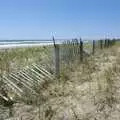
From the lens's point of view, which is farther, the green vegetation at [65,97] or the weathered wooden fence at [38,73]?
the weathered wooden fence at [38,73]

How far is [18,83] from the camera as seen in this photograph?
28.8 feet

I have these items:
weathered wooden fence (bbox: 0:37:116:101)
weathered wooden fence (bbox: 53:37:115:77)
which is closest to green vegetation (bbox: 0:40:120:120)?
weathered wooden fence (bbox: 0:37:116:101)

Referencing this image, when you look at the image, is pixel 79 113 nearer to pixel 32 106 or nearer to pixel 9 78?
pixel 32 106

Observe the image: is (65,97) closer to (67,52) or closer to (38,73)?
(38,73)

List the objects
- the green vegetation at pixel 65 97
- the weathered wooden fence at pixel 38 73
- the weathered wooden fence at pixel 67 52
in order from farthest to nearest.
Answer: the weathered wooden fence at pixel 67 52
the weathered wooden fence at pixel 38 73
the green vegetation at pixel 65 97

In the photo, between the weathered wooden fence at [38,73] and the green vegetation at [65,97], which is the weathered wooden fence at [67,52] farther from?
the green vegetation at [65,97]

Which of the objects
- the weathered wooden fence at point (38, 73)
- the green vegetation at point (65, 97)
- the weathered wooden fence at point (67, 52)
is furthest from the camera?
the weathered wooden fence at point (67, 52)

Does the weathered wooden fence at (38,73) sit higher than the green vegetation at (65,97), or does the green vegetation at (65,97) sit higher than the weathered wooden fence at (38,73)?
the weathered wooden fence at (38,73)

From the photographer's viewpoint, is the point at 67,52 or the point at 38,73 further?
the point at 67,52

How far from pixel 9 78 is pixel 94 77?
8.95ft

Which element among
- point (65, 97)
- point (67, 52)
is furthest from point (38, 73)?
point (67, 52)

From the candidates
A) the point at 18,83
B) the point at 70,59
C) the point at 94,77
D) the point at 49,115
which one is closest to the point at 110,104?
the point at 49,115

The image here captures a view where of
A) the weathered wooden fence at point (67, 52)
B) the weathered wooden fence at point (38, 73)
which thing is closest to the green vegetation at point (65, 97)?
the weathered wooden fence at point (38, 73)

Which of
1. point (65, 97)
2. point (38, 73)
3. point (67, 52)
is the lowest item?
point (65, 97)
